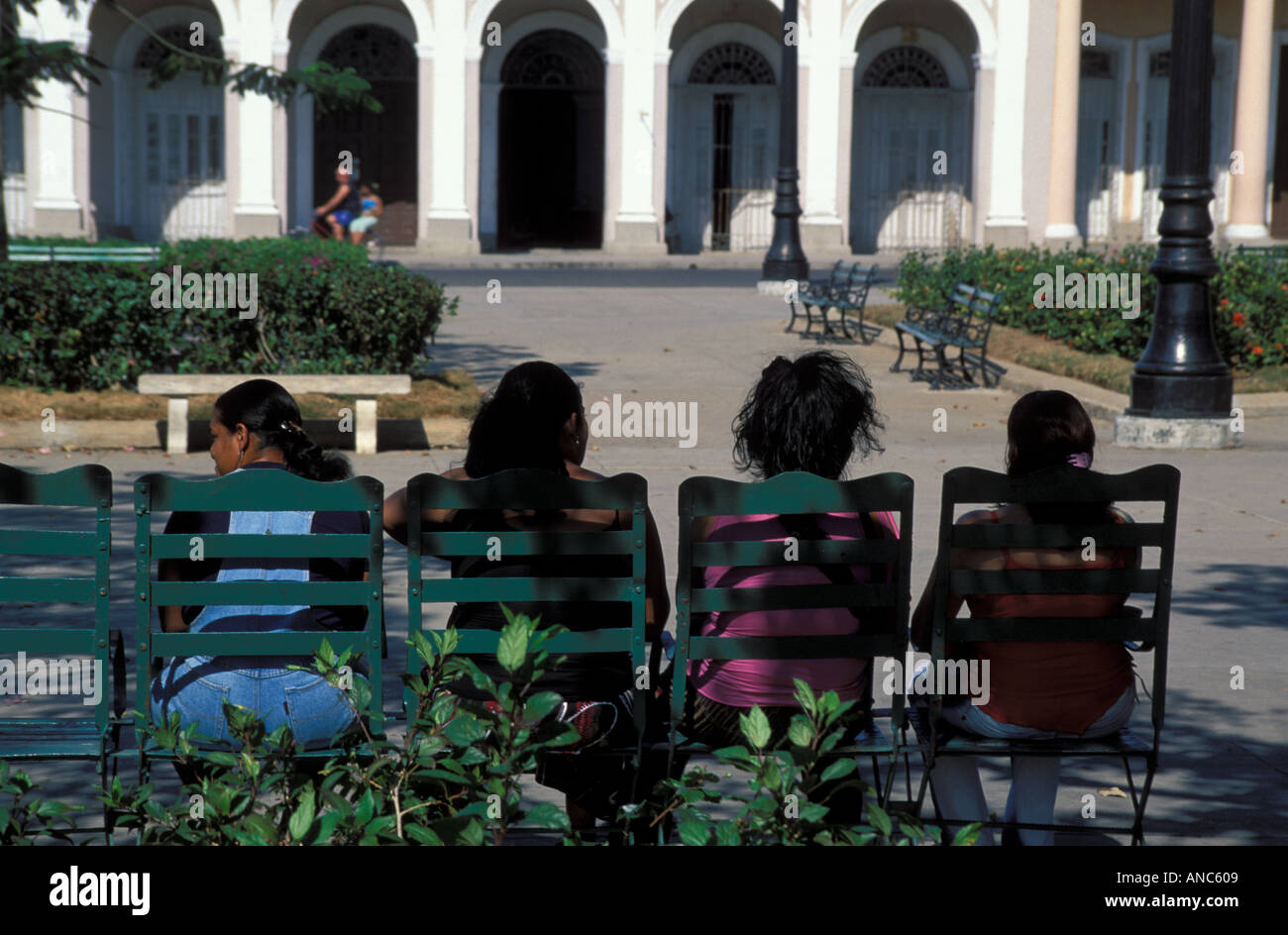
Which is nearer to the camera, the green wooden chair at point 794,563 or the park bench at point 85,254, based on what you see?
the green wooden chair at point 794,563

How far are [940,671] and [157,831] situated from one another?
6.18ft

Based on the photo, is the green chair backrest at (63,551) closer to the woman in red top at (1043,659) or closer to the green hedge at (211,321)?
the woman in red top at (1043,659)

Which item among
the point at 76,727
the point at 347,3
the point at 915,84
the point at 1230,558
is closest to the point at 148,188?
the point at 347,3

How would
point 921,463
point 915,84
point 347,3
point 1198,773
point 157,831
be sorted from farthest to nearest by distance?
point 915,84, point 347,3, point 921,463, point 1198,773, point 157,831


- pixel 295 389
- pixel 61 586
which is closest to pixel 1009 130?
pixel 295 389

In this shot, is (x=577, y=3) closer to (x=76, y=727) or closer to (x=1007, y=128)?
(x=1007, y=128)

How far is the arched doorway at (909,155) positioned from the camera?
31.4m

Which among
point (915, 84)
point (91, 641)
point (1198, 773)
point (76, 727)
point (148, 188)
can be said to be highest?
point (915, 84)

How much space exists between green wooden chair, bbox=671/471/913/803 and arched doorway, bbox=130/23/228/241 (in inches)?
1099

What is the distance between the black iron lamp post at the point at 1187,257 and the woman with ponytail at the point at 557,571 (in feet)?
25.6

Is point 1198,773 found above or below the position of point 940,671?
below

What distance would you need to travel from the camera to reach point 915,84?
31.5m

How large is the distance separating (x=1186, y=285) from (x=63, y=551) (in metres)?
8.89

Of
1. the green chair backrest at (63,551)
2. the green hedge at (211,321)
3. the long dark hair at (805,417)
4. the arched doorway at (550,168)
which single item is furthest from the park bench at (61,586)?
the arched doorway at (550,168)
